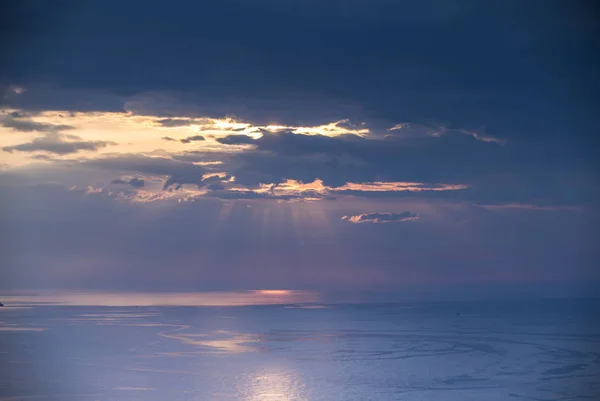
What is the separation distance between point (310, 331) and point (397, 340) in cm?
960

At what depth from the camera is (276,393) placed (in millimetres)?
27109

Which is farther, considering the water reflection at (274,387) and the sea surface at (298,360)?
the sea surface at (298,360)

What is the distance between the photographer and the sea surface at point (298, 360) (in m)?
27.5

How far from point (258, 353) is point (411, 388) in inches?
510

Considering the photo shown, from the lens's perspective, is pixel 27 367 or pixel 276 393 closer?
pixel 276 393

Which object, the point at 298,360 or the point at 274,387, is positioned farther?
the point at 298,360

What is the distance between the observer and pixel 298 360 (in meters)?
36.4

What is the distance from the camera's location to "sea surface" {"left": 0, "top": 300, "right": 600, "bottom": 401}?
90.2ft

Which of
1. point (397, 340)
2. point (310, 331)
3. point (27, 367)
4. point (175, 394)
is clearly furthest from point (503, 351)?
point (27, 367)

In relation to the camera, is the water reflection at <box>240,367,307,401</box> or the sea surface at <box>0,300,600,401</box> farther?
the sea surface at <box>0,300,600,401</box>

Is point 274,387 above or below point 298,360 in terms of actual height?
below

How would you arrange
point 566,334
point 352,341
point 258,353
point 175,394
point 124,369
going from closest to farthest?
point 175,394
point 124,369
point 258,353
point 352,341
point 566,334

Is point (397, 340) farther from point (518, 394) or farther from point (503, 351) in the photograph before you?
point (518, 394)

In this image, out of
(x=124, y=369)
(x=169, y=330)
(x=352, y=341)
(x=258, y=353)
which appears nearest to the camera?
(x=124, y=369)
